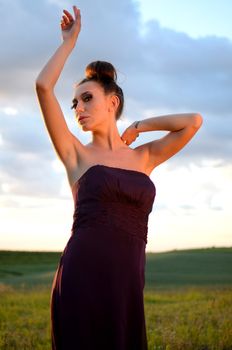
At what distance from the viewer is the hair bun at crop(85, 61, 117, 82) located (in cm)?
398

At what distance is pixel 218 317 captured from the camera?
9.94 metres

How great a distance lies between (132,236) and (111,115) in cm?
81

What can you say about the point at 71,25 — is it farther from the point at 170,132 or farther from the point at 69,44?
the point at 170,132

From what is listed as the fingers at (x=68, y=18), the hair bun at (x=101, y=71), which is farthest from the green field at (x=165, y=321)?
the fingers at (x=68, y=18)

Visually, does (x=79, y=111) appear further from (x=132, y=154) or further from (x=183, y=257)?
(x=183, y=257)

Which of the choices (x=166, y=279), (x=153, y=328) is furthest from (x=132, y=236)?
(x=166, y=279)

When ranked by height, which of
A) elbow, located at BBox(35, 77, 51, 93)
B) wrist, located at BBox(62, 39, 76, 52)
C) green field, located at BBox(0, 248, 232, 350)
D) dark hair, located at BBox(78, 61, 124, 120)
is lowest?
green field, located at BBox(0, 248, 232, 350)

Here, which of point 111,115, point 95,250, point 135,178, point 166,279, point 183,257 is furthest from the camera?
point 183,257

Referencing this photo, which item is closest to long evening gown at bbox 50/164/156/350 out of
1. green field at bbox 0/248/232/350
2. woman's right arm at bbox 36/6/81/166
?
woman's right arm at bbox 36/6/81/166

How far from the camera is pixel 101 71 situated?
3984 mm

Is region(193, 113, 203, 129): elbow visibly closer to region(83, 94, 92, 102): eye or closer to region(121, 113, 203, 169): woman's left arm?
region(121, 113, 203, 169): woman's left arm

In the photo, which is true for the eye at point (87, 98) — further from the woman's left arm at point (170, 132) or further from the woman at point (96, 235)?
the woman's left arm at point (170, 132)

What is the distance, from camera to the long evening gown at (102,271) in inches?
136

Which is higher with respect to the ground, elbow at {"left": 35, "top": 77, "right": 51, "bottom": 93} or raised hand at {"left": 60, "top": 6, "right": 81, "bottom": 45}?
raised hand at {"left": 60, "top": 6, "right": 81, "bottom": 45}
